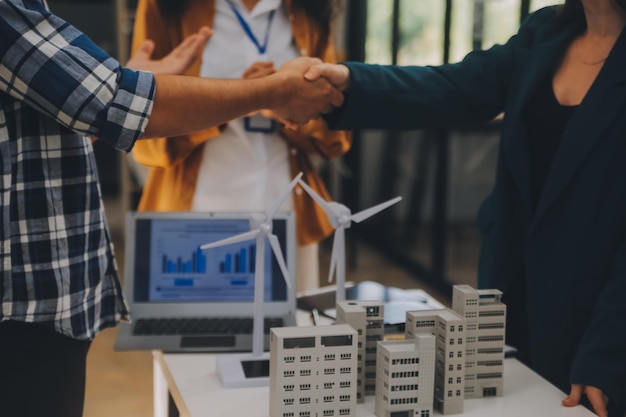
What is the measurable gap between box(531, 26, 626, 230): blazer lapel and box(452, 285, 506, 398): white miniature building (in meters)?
0.24

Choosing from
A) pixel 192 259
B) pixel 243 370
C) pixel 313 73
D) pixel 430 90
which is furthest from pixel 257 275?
pixel 430 90

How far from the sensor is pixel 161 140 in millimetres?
2111

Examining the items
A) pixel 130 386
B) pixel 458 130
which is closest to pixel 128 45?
pixel 458 130

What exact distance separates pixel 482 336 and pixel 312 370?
345 millimetres

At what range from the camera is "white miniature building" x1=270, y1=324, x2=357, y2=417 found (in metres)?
1.26

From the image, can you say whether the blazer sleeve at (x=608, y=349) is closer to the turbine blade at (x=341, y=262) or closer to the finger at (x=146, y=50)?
the turbine blade at (x=341, y=262)

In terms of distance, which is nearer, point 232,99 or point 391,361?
point 391,361

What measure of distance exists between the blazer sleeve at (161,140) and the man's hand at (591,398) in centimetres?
115

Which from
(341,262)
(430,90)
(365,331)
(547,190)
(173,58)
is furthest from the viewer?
(173,58)

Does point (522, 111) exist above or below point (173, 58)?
below

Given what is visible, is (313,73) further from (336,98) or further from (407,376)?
(407,376)

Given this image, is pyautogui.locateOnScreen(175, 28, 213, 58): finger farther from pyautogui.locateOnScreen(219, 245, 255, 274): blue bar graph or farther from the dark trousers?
the dark trousers

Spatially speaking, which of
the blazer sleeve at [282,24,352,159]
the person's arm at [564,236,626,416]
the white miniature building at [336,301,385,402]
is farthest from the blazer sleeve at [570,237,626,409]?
the blazer sleeve at [282,24,352,159]

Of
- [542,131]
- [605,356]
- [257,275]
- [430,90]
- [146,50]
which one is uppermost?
[146,50]
